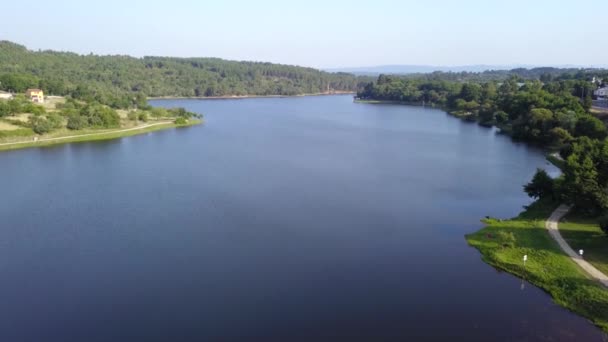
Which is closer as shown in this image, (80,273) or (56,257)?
(80,273)

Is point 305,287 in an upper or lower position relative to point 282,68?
lower

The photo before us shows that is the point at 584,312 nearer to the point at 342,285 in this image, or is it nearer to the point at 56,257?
the point at 342,285

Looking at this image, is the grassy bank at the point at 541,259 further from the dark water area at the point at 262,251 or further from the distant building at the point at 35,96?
the distant building at the point at 35,96

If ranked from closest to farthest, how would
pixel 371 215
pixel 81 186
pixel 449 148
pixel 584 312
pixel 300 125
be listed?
1. pixel 584 312
2. pixel 371 215
3. pixel 81 186
4. pixel 449 148
5. pixel 300 125

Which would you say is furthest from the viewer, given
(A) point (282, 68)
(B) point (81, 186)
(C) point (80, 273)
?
(A) point (282, 68)

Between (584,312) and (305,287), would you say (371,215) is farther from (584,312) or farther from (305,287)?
(584,312)

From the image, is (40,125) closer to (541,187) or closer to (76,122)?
(76,122)

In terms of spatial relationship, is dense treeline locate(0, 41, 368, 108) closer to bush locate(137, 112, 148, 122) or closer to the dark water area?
bush locate(137, 112, 148, 122)

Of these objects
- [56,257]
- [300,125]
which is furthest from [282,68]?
[56,257]
